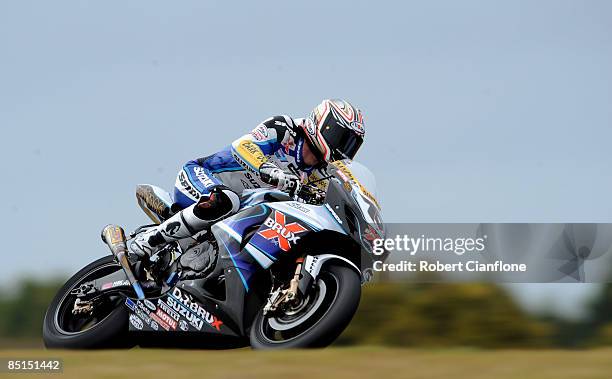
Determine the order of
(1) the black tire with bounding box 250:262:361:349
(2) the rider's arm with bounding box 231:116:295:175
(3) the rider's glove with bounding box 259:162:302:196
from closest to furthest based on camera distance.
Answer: (1) the black tire with bounding box 250:262:361:349 < (3) the rider's glove with bounding box 259:162:302:196 < (2) the rider's arm with bounding box 231:116:295:175

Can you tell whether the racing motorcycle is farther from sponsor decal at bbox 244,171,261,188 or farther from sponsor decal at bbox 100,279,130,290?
sponsor decal at bbox 244,171,261,188

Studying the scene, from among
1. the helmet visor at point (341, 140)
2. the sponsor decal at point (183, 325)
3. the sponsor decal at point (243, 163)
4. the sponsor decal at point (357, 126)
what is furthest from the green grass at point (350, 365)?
the sponsor decal at point (357, 126)

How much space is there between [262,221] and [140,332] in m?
1.41

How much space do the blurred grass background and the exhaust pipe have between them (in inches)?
86.0

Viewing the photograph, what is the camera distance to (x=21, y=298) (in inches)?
477

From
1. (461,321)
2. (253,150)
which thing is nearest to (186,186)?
(253,150)

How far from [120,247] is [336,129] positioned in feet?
6.88

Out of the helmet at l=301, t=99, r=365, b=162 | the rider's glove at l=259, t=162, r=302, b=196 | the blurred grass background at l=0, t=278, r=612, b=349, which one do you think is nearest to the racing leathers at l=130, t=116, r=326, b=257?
the rider's glove at l=259, t=162, r=302, b=196

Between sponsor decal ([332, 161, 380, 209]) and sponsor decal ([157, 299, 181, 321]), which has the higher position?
sponsor decal ([332, 161, 380, 209])

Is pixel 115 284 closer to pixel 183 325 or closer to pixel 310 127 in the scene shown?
pixel 183 325

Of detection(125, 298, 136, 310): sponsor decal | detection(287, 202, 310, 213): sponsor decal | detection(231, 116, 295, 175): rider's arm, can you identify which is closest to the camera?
detection(287, 202, 310, 213): sponsor decal

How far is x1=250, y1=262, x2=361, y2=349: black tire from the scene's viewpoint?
22.4ft

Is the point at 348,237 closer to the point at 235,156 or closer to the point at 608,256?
the point at 235,156

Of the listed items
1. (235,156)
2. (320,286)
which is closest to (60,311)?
(235,156)
